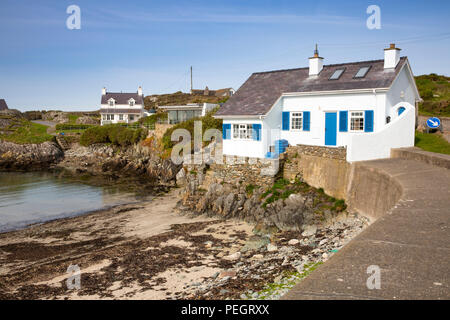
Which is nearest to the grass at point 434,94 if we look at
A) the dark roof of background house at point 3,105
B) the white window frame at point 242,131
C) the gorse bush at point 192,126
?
the white window frame at point 242,131

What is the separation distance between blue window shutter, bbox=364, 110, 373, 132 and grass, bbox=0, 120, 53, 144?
52943 millimetres

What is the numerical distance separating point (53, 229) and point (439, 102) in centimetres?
3685

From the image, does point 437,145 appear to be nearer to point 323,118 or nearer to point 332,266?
point 323,118

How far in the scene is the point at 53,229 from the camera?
21578 mm

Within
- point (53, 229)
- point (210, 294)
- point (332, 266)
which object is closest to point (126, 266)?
point (210, 294)

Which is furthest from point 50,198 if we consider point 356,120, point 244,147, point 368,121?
Answer: point 368,121

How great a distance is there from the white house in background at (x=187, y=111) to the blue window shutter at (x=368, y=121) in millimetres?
24681

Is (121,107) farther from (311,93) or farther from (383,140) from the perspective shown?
(383,140)

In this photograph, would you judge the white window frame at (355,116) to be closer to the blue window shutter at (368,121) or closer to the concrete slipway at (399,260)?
the blue window shutter at (368,121)

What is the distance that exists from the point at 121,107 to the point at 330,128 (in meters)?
62.2

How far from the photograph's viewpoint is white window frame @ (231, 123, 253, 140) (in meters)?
24.1

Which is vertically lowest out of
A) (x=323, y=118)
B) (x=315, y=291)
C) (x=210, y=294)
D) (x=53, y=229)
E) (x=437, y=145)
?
(x=53, y=229)

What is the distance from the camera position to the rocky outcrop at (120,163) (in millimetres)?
38156

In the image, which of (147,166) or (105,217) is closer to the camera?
(105,217)
